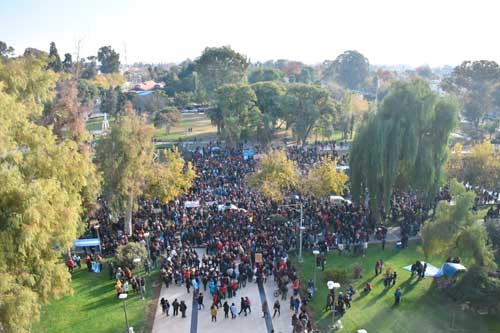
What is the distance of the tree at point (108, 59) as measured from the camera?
105 metres

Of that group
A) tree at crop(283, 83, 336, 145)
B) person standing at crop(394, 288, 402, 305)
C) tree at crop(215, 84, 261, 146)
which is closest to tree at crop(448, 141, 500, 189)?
person standing at crop(394, 288, 402, 305)

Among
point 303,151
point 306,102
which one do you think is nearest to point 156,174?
point 303,151

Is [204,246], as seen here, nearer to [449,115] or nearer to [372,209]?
[372,209]

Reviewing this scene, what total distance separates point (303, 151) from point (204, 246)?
21337 mm

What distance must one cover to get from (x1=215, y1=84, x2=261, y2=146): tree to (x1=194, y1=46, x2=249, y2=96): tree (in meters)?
23.3

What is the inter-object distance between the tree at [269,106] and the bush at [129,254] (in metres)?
28.4

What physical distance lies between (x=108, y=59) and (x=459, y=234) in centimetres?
10408

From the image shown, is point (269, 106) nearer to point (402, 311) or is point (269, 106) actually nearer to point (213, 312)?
point (402, 311)

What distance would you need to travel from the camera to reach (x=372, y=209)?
81.6 feet

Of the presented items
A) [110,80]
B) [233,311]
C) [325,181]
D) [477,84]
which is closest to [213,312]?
[233,311]

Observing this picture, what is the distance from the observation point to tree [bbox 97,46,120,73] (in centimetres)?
10538

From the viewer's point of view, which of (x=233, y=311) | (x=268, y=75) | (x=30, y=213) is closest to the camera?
(x=30, y=213)

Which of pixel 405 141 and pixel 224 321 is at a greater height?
pixel 405 141

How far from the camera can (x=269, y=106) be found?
49.0 m
